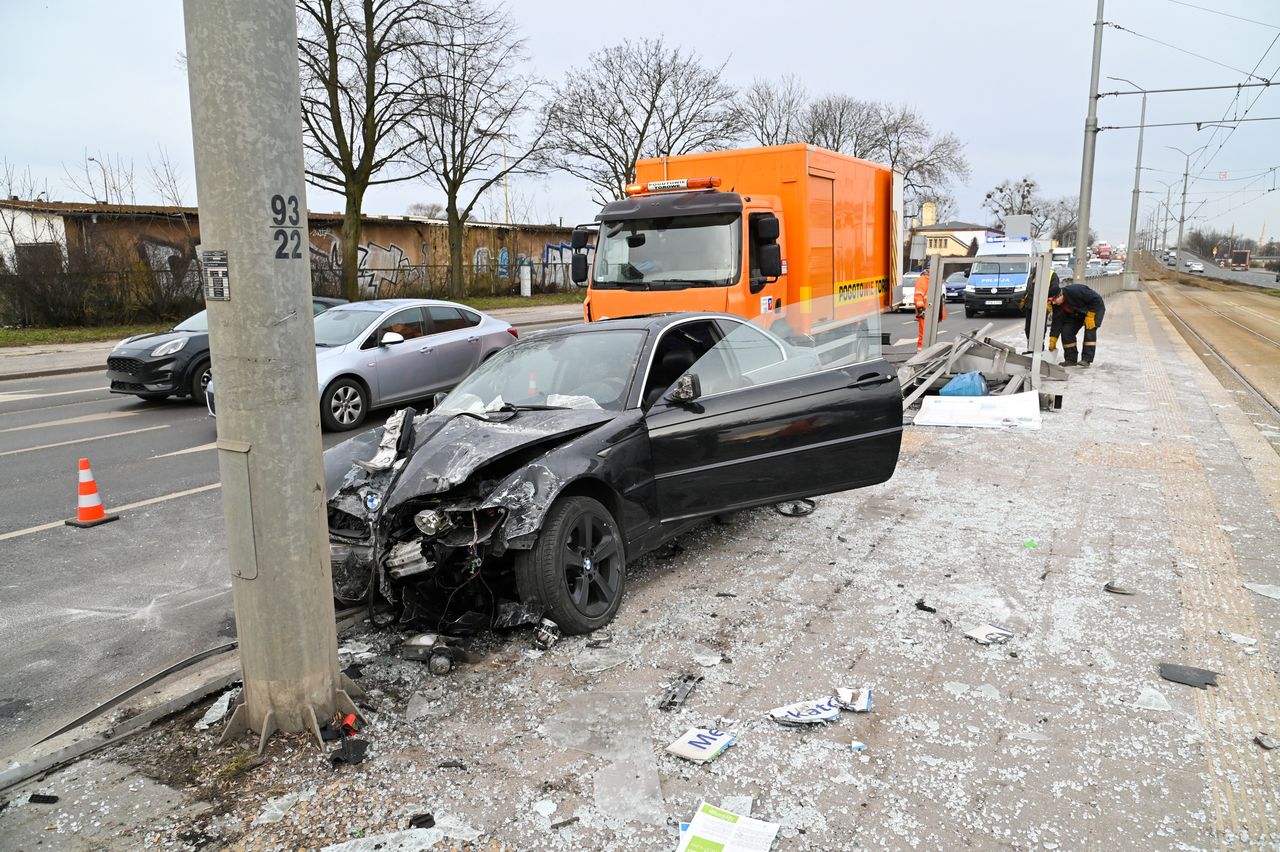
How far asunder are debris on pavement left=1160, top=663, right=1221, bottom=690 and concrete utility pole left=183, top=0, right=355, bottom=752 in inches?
146

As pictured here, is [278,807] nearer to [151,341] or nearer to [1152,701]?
[1152,701]

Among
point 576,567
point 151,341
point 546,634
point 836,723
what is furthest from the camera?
point 151,341

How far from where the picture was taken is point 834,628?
4488 millimetres

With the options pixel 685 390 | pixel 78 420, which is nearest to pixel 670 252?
pixel 685 390

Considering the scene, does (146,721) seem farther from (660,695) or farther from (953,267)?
(953,267)

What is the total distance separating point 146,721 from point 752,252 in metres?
7.44

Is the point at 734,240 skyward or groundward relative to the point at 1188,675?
skyward

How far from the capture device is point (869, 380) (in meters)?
5.72

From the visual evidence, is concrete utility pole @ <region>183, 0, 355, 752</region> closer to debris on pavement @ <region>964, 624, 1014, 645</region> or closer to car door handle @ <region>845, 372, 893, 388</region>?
debris on pavement @ <region>964, 624, 1014, 645</region>

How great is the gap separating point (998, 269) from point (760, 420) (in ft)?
89.7

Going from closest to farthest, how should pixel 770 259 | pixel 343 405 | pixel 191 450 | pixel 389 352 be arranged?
pixel 191 450, pixel 770 259, pixel 343 405, pixel 389 352

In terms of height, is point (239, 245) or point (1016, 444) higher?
point (239, 245)

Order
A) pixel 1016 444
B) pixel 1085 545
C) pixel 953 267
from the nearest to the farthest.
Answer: pixel 1085 545 → pixel 1016 444 → pixel 953 267

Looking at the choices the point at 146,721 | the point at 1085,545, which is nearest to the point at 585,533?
the point at 146,721
